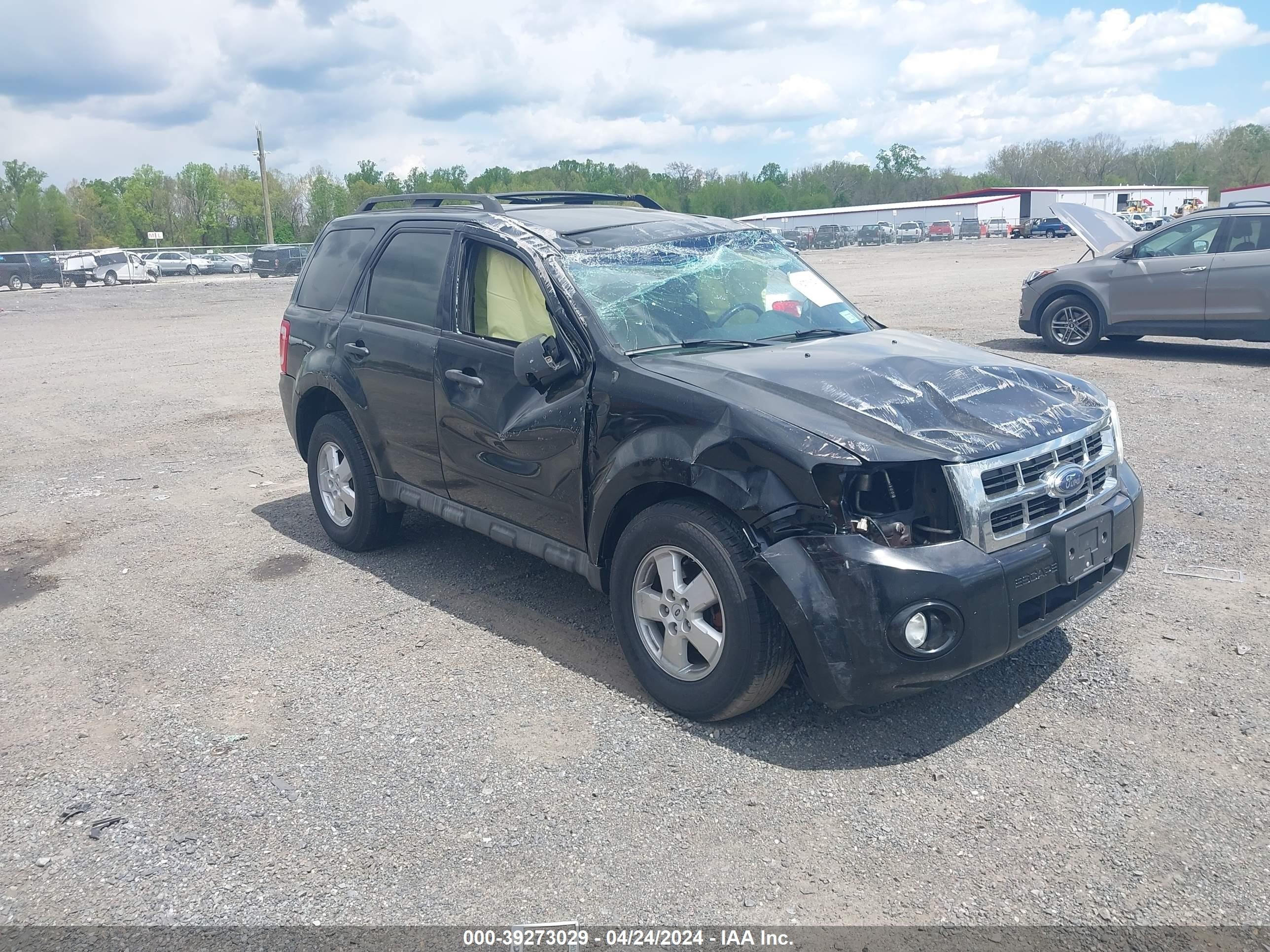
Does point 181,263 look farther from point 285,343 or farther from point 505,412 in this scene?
point 505,412

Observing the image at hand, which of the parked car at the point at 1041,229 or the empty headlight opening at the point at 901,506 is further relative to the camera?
the parked car at the point at 1041,229

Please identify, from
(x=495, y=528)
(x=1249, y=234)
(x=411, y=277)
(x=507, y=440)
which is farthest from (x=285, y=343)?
(x=1249, y=234)

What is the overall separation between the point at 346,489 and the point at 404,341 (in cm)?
120

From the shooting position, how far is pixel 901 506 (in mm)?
3627

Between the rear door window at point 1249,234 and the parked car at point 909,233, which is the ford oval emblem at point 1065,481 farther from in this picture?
the parked car at point 909,233

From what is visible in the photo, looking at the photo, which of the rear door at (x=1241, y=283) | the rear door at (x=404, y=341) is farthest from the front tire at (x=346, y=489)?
the rear door at (x=1241, y=283)

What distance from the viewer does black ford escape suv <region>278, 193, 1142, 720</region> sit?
11.6ft

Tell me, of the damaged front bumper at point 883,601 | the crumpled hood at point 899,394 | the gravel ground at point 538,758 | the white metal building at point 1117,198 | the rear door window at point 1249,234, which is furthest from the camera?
the white metal building at point 1117,198

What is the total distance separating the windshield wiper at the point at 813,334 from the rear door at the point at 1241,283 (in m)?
8.35

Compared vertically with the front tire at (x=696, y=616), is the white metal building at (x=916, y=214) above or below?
above

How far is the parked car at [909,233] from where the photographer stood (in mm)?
71375

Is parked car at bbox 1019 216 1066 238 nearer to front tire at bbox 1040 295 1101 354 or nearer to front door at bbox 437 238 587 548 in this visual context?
front tire at bbox 1040 295 1101 354

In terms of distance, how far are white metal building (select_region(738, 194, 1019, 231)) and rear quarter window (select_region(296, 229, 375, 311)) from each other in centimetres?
8173

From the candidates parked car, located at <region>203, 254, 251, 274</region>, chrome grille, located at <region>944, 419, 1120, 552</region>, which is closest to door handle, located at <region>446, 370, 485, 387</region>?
chrome grille, located at <region>944, 419, 1120, 552</region>
